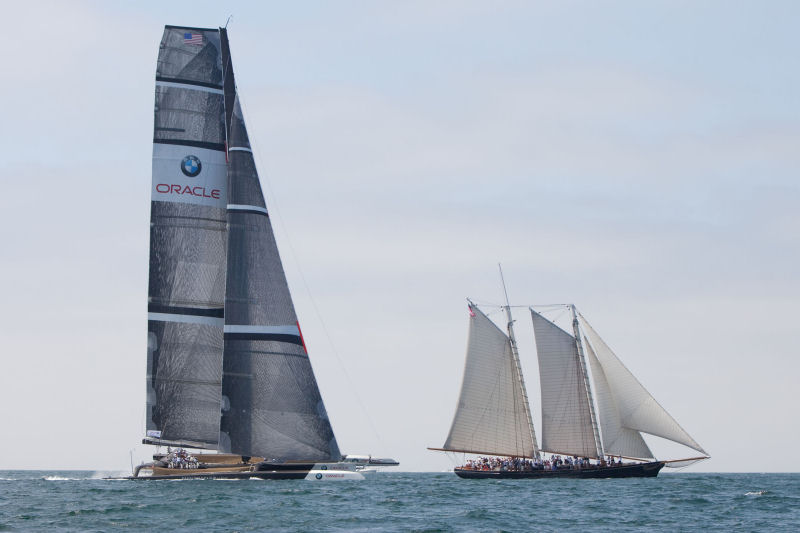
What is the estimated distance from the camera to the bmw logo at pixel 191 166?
7400cm

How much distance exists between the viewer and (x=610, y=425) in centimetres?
9425

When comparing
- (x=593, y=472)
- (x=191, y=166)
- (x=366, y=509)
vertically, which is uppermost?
(x=191, y=166)

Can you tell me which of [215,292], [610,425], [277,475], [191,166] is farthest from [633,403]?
[191,166]

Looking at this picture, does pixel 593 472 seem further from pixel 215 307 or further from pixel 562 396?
pixel 215 307

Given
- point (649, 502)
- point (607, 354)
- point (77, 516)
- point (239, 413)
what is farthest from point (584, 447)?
point (77, 516)

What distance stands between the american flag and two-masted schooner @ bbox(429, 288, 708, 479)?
34.9 metres

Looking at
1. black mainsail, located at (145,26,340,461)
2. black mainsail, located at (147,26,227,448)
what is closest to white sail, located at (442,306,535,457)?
black mainsail, located at (145,26,340,461)

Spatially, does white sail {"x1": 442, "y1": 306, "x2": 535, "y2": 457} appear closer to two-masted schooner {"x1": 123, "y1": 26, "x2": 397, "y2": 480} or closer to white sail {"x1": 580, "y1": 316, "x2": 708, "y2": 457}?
white sail {"x1": 580, "y1": 316, "x2": 708, "y2": 457}

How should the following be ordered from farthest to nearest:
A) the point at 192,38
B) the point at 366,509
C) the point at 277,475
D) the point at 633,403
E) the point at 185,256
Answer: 1. the point at 633,403
2. the point at 192,38
3. the point at 185,256
4. the point at 277,475
5. the point at 366,509

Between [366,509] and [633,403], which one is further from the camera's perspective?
[633,403]

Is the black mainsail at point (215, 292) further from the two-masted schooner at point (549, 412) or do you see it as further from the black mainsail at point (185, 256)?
the two-masted schooner at point (549, 412)

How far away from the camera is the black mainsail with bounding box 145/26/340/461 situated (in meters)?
69.2

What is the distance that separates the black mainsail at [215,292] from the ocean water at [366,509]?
3.89 metres

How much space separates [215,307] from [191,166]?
9.30 m
